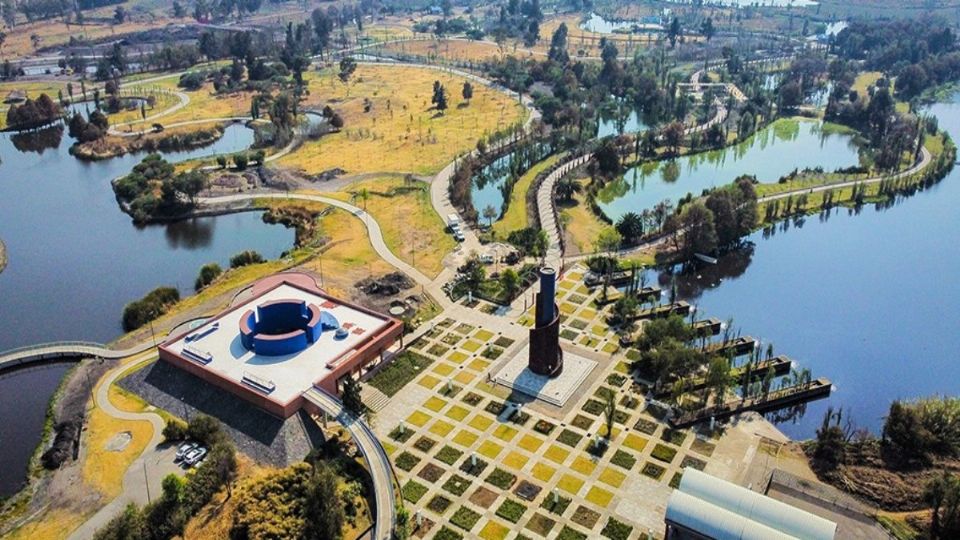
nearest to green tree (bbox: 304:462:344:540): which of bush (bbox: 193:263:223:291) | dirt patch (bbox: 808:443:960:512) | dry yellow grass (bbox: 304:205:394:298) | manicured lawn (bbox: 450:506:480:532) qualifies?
manicured lawn (bbox: 450:506:480:532)

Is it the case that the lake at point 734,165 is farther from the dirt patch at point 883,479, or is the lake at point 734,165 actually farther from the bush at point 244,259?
the dirt patch at point 883,479

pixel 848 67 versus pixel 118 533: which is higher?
pixel 848 67

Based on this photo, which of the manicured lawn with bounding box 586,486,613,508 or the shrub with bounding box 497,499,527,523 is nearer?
the shrub with bounding box 497,499,527,523

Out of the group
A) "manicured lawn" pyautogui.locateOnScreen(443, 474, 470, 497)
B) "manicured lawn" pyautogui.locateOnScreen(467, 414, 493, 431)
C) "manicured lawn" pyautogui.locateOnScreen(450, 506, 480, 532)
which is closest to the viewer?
"manicured lawn" pyautogui.locateOnScreen(450, 506, 480, 532)

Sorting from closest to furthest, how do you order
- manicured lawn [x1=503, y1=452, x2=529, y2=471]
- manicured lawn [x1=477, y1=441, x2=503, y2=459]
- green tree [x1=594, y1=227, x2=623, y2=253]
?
manicured lawn [x1=503, y1=452, x2=529, y2=471], manicured lawn [x1=477, y1=441, x2=503, y2=459], green tree [x1=594, y1=227, x2=623, y2=253]

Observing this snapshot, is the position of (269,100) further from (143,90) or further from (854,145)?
(854,145)

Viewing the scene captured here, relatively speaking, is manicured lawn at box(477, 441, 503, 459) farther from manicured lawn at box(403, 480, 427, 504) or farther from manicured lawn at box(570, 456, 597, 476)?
manicured lawn at box(570, 456, 597, 476)

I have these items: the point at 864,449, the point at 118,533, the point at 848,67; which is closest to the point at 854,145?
the point at 848,67

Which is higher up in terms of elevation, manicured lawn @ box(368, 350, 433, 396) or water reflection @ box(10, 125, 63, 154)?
water reflection @ box(10, 125, 63, 154)

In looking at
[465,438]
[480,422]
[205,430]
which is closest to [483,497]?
[465,438]
